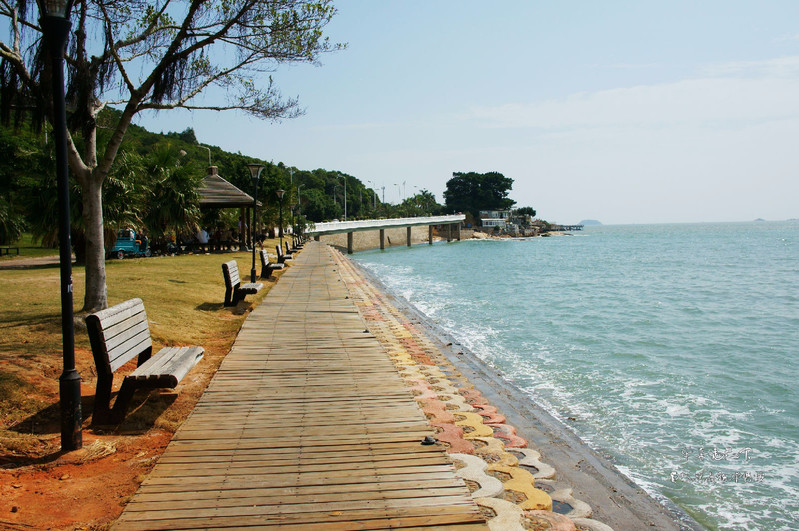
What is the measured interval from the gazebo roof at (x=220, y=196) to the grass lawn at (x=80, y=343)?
10.9 meters

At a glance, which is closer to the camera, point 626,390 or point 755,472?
point 755,472

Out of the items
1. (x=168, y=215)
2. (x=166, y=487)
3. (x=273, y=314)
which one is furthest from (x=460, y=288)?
(x=166, y=487)

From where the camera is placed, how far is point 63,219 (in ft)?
14.7

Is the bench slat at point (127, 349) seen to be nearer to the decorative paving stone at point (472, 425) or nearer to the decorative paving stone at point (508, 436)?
the decorative paving stone at point (472, 425)

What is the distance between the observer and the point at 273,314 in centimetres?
1058

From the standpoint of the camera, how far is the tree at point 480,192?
486 feet

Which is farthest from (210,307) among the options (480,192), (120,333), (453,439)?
(480,192)

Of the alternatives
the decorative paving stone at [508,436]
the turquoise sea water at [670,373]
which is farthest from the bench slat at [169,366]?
the turquoise sea water at [670,373]

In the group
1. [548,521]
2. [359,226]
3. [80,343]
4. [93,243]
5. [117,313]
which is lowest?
[548,521]

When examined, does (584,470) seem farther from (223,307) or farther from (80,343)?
(223,307)

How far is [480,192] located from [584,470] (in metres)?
145

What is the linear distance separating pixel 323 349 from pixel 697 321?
14.9m

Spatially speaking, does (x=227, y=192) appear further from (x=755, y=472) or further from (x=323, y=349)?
(x=755, y=472)

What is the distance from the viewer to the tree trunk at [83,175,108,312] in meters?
7.98
